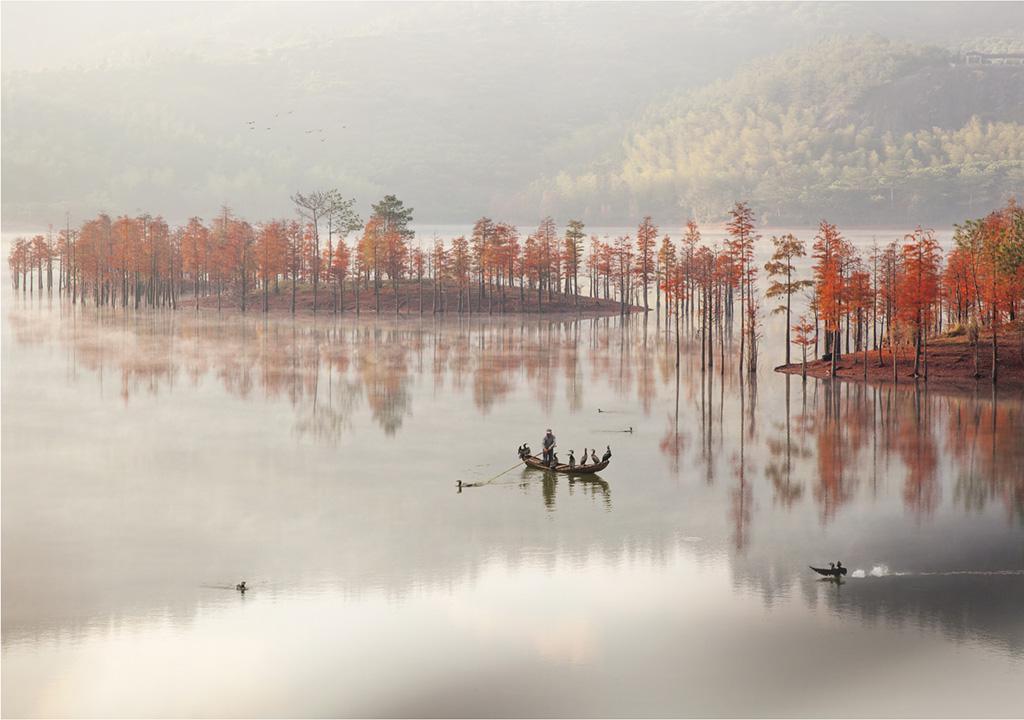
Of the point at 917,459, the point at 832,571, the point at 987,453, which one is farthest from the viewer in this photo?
the point at 987,453

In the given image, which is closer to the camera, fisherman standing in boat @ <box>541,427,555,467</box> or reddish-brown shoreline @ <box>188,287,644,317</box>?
fisherman standing in boat @ <box>541,427,555,467</box>

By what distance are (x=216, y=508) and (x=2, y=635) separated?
13691 millimetres

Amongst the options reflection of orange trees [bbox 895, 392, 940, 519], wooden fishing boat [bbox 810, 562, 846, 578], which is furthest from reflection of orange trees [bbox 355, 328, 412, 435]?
wooden fishing boat [bbox 810, 562, 846, 578]

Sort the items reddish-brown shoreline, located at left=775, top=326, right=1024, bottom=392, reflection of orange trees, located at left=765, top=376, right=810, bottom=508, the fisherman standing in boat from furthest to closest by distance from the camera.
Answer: reddish-brown shoreline, located at left=775, top=326, right=1024, bottom=392 < the fisherman standing in boat < reflection of orange trees, located at left=765, top=376, right=810, bottom=508

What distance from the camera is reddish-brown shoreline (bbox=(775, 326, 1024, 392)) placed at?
232 ft

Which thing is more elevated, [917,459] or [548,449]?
[548,449]

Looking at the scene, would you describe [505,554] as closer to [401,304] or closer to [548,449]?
[548,449]

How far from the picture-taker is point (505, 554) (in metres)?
36.0

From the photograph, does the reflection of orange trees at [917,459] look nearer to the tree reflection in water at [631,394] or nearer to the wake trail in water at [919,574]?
the tree reflection in water at [631,394]

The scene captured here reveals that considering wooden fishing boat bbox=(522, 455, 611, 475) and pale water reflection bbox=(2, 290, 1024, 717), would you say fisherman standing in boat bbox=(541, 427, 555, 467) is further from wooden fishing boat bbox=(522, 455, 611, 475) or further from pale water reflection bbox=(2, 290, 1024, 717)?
pale water reflection bbox=(2, 290, 1024, 717)

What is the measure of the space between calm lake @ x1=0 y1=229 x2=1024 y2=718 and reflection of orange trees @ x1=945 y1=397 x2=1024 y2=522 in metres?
0.21

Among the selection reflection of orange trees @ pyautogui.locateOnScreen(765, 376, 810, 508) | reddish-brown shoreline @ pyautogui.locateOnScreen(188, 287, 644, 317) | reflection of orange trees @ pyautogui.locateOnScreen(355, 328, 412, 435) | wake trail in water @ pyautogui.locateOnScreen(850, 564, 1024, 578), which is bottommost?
wake trail in water @ pyautogui.locateOnScreen(850, 564, 1024, 578)

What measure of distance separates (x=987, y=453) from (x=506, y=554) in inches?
1104

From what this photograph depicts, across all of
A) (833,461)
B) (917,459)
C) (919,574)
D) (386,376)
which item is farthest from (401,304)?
(919,574)
